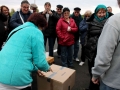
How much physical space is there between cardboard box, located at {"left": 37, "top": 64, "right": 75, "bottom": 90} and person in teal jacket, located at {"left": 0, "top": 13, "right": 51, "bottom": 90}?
0.55 metres

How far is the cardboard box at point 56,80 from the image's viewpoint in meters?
2.10

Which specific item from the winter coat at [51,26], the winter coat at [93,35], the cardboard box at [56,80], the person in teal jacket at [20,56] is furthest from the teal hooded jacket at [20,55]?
the winter coat at [51,26]

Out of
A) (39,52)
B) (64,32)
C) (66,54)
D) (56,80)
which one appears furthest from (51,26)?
(39,52)

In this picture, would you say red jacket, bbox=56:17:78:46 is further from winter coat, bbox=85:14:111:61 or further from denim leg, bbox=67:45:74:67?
winter coat, bbox=85:14:111:61

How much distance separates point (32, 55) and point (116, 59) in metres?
0.90

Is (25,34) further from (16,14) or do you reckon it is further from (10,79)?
(16,14)

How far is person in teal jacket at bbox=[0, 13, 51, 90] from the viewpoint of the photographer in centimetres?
157

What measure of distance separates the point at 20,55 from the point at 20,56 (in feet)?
0.04

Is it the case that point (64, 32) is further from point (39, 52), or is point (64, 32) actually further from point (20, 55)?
point (20, 55)

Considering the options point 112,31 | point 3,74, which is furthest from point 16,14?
point 112,31

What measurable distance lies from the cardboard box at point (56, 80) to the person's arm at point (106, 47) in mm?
887

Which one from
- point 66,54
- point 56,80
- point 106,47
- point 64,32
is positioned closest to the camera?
point 106,47

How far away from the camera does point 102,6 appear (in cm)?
233

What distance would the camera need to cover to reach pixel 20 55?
1.57m
